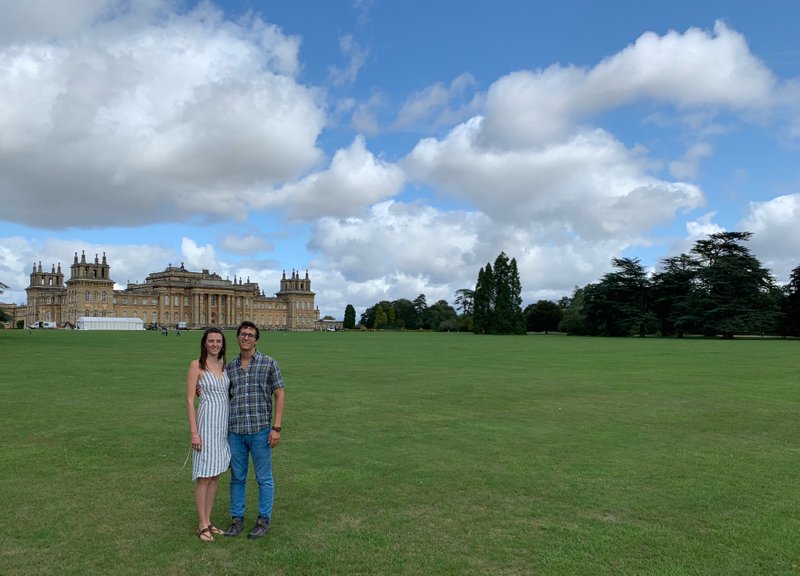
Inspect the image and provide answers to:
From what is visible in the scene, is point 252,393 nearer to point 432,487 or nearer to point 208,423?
point 208,423

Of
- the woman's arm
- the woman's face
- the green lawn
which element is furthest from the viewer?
the woman's face

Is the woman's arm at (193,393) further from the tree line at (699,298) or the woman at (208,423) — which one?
the tree line at (699,298)

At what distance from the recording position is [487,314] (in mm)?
89250

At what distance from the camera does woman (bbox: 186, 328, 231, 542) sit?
235 inches

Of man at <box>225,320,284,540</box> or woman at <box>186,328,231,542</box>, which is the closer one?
woman at <box>186,328,231,542</box>

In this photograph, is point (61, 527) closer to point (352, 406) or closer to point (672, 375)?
point (352, 406)

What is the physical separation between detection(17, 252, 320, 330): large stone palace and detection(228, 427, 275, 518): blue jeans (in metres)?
133

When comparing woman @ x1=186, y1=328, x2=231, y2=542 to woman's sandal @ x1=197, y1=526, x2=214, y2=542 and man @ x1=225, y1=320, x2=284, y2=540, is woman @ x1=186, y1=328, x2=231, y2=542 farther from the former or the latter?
man @ x1=225, y1=320, x2=284, y2=540

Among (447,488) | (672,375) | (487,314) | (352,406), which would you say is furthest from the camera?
(487,314)

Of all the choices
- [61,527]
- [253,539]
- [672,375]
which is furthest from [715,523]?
[672,375]

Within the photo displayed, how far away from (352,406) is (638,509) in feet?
26.3

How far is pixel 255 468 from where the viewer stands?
620 centimetres

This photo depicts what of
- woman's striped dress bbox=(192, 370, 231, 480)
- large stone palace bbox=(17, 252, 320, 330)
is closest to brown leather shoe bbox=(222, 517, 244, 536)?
woman's striped dress bbox=(192, 370, 231, 480)

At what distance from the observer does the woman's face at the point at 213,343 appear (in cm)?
606
